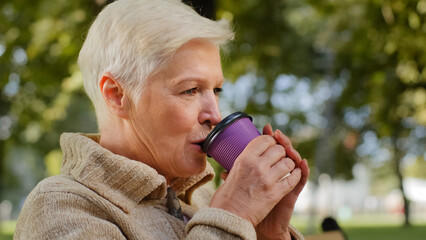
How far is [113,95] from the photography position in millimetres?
1659

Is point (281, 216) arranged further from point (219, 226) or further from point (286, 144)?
point (219, 226)

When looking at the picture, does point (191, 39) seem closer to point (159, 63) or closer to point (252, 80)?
point (159, 63)

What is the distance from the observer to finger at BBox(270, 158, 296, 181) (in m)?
1.43

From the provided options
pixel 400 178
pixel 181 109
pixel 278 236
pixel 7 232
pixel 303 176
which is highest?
pixel 181 109

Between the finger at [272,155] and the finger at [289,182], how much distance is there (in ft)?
0.20

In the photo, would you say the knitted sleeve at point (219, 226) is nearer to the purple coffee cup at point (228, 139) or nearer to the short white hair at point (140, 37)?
the purple coffee cup at point (228, 139)

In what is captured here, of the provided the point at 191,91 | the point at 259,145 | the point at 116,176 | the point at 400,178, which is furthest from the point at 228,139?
the point at 400,178

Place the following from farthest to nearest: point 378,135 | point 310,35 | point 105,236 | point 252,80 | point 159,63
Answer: point 252,80, point 310,35, point 378,135, point 159,63, point 105,236

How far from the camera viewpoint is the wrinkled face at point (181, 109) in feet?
5.14

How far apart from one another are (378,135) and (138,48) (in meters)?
6.82

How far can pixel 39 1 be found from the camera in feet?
19.7

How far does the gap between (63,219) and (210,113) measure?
1.70ft

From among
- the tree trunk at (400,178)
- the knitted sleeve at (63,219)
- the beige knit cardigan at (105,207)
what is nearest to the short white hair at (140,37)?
the beige knit cardigan at (105,207)

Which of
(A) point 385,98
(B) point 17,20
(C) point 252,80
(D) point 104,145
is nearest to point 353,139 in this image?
(C) point 252,80
